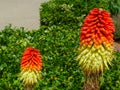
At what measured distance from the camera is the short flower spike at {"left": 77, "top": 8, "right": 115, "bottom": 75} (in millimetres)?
3777

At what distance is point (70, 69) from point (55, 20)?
3297mm

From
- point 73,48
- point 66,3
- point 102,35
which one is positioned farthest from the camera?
point 66,3

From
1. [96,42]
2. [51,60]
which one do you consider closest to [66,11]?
[51,60]

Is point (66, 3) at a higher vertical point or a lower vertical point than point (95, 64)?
lower

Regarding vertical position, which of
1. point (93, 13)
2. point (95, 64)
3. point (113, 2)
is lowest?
point (113, 2)

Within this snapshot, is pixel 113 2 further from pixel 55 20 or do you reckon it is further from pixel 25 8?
pixel 55 20

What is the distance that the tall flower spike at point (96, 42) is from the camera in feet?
12.4

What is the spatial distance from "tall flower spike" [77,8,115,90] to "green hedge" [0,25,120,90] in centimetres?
272

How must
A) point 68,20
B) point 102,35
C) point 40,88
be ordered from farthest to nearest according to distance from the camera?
1. point 68,20
2. point 40,88
3. point 102,35

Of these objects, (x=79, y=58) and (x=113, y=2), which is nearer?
(x=79, y=58)

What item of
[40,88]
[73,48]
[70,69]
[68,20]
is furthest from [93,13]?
[68,20]

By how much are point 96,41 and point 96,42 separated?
0.01m

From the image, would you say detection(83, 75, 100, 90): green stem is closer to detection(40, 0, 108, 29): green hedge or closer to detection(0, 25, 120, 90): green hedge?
detection(0, 25, 120, 90): green hedge

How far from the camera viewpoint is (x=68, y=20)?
10.3 meters
